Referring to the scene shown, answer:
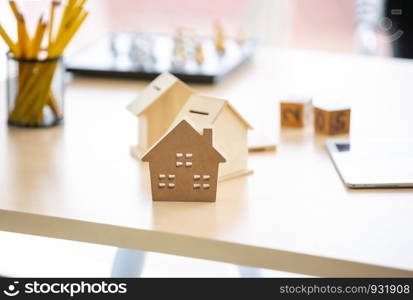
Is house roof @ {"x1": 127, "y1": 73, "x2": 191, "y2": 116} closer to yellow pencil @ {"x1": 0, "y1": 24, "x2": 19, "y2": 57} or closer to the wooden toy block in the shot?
the wooden toy block

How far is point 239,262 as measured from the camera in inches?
39.5

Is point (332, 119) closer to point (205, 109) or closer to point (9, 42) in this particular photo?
point (205, 109)

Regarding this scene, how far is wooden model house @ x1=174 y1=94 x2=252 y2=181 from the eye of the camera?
119 centimetres

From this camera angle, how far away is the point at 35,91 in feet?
4.82

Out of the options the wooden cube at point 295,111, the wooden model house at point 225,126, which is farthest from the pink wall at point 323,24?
the wooden model house at point 225,126

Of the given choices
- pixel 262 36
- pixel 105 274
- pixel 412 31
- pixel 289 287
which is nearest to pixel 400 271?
pixel 289 287

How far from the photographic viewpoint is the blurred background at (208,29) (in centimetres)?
158

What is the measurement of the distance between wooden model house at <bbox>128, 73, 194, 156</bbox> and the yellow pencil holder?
0.72ft

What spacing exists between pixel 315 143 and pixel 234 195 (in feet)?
1.03

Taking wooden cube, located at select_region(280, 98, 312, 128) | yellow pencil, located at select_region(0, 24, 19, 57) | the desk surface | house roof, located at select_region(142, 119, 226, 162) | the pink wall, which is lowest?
the pink wall

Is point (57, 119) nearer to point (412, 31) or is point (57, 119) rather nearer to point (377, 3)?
point (412, 31)

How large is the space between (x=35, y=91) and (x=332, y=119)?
1.86 ft

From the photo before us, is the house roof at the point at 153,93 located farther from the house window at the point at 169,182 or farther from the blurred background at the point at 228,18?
the blurred background at the point at 228,18

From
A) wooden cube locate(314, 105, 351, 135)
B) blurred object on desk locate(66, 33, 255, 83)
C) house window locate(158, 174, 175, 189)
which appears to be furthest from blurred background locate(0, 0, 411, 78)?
house window locate(158, 174, 175, 189)
